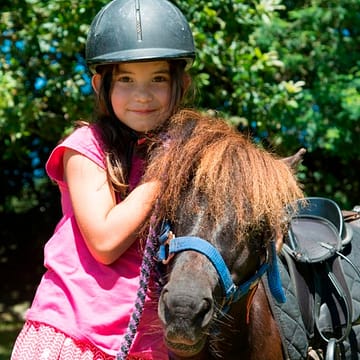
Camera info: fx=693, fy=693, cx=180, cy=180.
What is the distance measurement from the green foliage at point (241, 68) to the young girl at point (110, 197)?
9.06 feet

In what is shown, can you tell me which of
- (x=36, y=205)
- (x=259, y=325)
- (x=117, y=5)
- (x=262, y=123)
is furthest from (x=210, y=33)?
(x=36, y=205)

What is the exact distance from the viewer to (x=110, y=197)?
2.16 metres

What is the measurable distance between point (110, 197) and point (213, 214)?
0.35 m

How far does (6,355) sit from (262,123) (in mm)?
3840

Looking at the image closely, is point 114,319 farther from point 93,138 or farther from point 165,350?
point 93,138

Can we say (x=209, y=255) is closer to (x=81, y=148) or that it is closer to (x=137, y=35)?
(x=81, y=148)

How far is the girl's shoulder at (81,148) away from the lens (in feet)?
7.23

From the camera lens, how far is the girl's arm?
6.86 feet

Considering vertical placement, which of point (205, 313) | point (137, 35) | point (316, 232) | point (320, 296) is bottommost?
point (320, 296)

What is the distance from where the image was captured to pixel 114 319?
2.14 meters

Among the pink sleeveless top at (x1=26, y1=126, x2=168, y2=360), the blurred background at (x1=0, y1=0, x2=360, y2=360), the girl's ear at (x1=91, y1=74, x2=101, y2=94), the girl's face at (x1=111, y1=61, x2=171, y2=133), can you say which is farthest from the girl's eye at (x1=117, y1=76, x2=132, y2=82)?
the blurred background at (x1=0, y1=0, x2=360, y2=360)

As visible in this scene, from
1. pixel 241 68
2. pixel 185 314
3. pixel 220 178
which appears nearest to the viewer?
pixel 185 314

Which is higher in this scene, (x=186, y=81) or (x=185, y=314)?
(x=186, y=81)

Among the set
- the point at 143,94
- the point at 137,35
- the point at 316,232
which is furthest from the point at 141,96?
the point at 316,232
